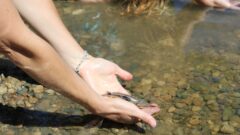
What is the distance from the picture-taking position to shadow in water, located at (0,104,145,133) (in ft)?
8.87

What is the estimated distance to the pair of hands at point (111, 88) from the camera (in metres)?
2.54

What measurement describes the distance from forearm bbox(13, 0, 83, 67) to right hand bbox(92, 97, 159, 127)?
0.53 meters

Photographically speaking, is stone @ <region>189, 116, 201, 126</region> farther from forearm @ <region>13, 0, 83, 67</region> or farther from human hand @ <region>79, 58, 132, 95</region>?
forearm @ <region>13, 0, 83, 67</region>

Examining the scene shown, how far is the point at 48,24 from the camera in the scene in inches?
116

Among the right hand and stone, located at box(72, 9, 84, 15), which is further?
stone, located at box(72, 9, 84, 15)

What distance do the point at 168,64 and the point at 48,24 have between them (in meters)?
0.91

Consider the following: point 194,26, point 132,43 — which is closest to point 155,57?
point 132,43

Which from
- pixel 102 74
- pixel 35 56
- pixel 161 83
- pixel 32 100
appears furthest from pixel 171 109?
pixel 35 56

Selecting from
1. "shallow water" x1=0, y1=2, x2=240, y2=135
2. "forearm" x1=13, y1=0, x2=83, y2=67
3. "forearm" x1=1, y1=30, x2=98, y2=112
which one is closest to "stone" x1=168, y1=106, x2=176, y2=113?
"shallow water" x1=0, y1=2, x2=240, y2=135

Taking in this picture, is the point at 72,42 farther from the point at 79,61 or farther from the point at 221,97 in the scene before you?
the point at 221,97

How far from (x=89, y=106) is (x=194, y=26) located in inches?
62.5

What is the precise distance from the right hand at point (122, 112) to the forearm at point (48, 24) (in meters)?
0.53

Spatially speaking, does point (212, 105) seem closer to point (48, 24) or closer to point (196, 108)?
point (196, 108)

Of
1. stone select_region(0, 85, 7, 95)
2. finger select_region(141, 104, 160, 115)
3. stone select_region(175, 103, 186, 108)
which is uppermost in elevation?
stone select_region(0, 85, 7, 95)
